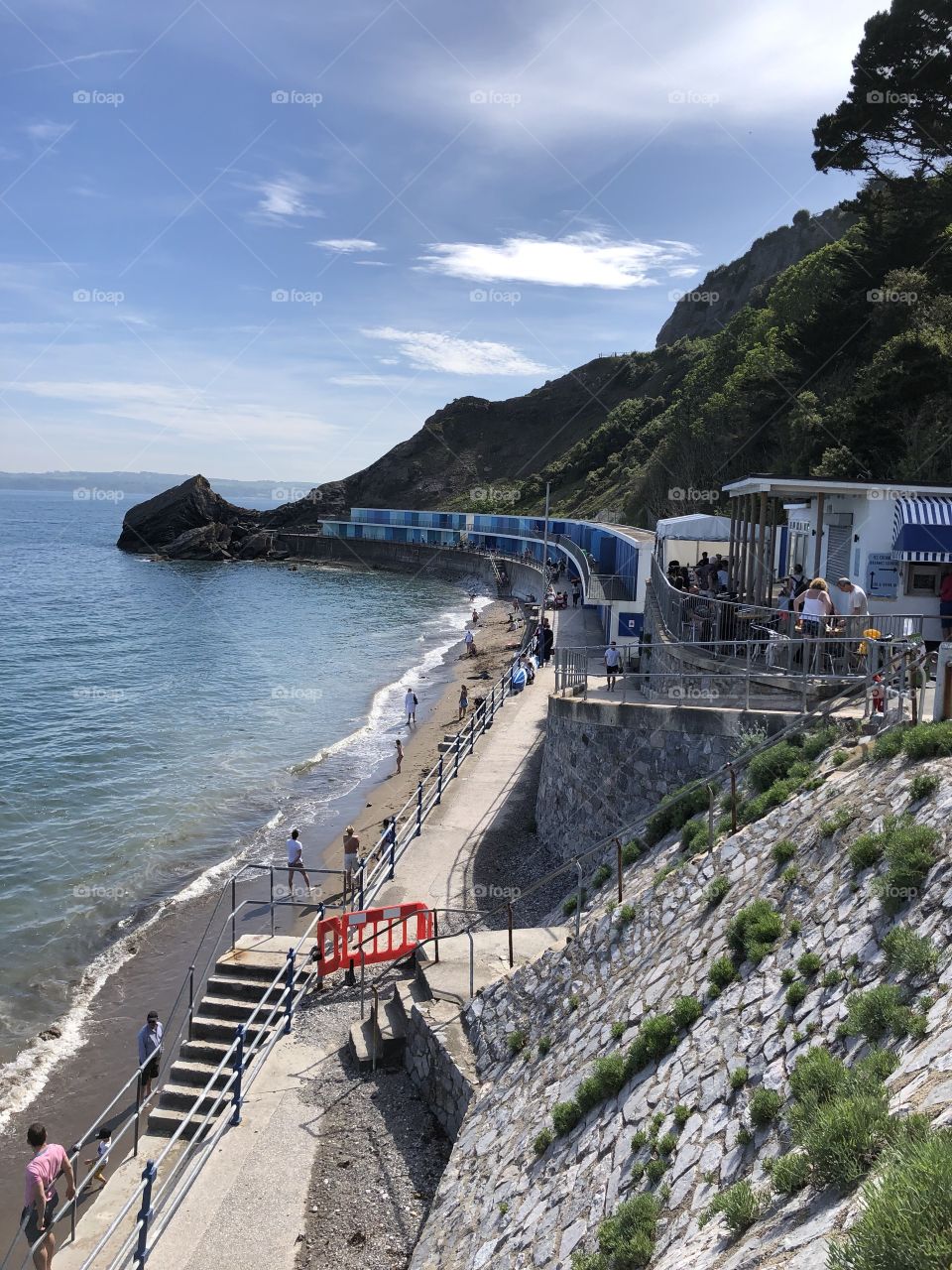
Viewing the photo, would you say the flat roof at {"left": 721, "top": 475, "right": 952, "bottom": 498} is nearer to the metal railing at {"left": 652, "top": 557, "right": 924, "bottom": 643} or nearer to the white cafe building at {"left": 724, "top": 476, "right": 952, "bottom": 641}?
the white cafe building at {"left": 724, "top": 476, "right": 952, "bottom": 641}

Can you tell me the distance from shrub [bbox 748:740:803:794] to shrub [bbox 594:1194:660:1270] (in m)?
5.17

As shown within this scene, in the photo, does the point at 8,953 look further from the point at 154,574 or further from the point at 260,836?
the point at 154,574

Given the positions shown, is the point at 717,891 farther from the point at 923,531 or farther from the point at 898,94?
the point at 898,94

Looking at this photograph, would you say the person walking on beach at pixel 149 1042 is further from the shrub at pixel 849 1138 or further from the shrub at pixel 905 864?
the shrub at pixel 849 1138

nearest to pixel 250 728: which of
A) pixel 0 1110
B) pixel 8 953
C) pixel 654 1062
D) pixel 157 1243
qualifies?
pixel 8 953

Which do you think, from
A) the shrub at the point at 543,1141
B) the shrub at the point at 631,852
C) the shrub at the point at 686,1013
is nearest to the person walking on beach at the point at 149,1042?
the shrub at the point at 631,852

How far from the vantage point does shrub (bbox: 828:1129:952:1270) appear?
3.13 m

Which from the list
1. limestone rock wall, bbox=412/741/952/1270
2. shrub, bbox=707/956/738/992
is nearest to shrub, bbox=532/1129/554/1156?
limestone rock wall, bbox=412/741/952/1270

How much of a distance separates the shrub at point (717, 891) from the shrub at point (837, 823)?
107 cm

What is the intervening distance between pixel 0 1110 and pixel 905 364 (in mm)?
27595

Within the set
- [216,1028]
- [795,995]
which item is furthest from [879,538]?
[216,1028]

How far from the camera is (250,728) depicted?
32.6 metres

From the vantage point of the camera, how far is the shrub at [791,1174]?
4.51 meters

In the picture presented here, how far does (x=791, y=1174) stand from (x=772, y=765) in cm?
598
